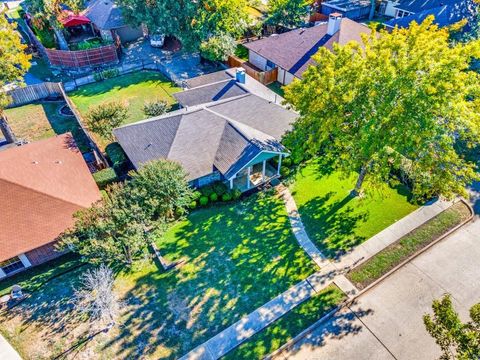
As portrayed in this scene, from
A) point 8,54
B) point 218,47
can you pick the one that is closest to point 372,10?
point 218,47

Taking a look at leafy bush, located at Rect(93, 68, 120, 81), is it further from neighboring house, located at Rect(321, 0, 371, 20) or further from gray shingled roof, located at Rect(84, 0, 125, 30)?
neighboring house, located at Rect(321, 0, 371, 20)

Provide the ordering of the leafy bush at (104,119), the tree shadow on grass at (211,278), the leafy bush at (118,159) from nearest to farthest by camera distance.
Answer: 1. the tree shadow on grass at (211,278)
2. the leafy bush at (118,159)
3. the leafy bush at (104,119)

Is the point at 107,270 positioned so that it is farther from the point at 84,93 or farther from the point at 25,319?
the point at 84,93

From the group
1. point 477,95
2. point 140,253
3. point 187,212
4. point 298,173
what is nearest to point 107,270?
point 140,253

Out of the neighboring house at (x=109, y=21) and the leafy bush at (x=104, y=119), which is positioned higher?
the neighboring house at (x=109, y=21)

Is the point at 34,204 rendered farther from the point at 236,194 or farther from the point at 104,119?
the point at 236,194

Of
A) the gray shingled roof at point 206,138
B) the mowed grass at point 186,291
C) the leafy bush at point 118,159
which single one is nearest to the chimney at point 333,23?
the gray shingled roof at point 206,138

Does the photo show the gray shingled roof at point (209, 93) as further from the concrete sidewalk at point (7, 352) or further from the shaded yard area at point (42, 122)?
the concrete sidewalk at point (7, 352)
